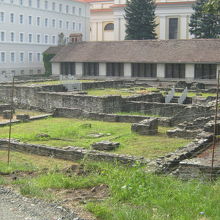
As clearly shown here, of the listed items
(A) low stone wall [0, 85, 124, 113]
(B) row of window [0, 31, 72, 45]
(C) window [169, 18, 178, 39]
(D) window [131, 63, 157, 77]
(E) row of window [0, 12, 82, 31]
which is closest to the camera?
(A) low stone wall [0, 85, 124, 113]

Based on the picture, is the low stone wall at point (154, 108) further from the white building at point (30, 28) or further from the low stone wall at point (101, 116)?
the white building at point (30, 28)

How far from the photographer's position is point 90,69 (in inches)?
2026

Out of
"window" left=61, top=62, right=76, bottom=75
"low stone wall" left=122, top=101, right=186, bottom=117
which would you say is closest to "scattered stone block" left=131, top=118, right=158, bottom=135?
"low stone wall" left=122, top=101, right=186, bottom=117

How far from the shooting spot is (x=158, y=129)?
22.1 m

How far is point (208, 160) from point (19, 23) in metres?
53.2

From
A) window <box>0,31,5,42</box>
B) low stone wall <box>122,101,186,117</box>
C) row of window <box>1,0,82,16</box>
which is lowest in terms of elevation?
low stone wall <box>122,101,186,117</box>

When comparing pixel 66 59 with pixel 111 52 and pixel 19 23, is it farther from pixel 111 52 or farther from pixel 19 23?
pixel 19 23

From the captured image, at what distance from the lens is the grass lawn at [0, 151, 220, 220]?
27.9 ft

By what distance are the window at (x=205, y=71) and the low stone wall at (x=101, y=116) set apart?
2053 centimetres

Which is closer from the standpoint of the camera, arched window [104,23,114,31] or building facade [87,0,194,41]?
building facade [87,0,194,41]

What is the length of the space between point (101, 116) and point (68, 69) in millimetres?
29061

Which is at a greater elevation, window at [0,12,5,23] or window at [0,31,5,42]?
window at [0,12,5,23]

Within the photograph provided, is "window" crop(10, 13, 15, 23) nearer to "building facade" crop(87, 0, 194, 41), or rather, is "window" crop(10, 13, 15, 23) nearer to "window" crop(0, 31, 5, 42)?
"window" crop(0, 31, 5, 42)

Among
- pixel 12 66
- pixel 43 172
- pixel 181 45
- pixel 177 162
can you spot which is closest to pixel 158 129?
pixel 177 162
